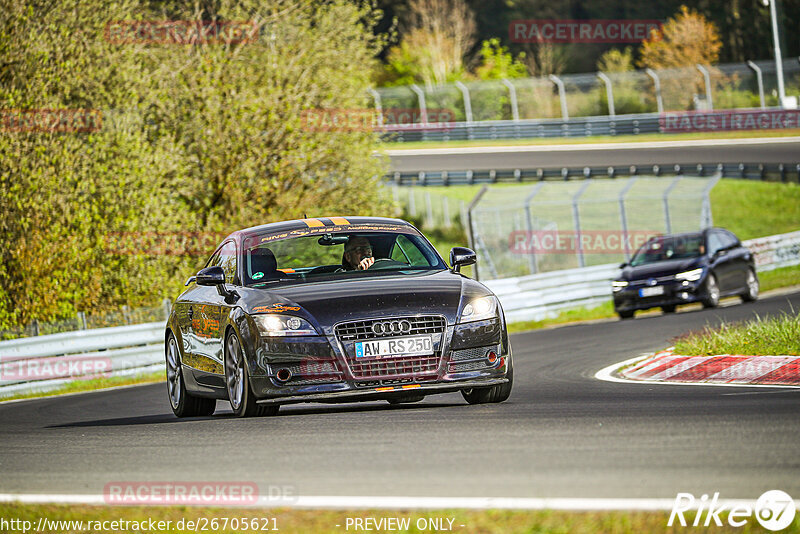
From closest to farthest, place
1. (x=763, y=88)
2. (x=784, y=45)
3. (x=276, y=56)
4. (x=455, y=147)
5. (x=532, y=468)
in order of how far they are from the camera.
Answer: (x=532, y=468) < (x=276, y=56) < (x=763, y=88) < (x=455, y=147) < (x=784, y=45)

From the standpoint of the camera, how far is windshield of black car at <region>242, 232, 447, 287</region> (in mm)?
10484

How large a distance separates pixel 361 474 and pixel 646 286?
1690 centimetres

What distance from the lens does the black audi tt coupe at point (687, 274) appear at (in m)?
22.8

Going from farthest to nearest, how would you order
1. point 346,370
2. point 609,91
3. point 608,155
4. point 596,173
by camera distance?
point 609,91 → point 608,155 → point 596,173 → point 346,370

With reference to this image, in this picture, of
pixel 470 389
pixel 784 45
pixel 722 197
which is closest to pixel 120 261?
pixel 470 389

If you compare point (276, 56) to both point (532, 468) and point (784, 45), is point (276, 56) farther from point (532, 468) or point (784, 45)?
point (784, 45)

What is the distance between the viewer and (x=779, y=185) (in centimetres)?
4450

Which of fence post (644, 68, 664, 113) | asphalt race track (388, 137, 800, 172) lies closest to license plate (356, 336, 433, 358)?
asphalt race track (388, 137, 800, 172)

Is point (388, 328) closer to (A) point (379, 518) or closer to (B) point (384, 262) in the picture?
(B) point (384, 262)

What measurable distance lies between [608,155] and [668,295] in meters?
30.1

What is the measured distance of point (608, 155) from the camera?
52312 mm
